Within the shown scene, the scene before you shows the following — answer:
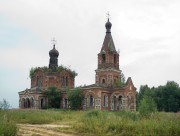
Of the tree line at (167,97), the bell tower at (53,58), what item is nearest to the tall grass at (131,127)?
the bell tower at (53,58)

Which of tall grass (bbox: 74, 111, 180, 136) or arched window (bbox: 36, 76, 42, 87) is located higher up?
arched window (bbox: 36, 76, 42, 87)

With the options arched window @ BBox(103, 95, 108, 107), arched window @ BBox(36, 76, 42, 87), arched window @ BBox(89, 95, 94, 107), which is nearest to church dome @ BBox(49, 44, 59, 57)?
arched window @ BBox(36, 76, 42, 87)

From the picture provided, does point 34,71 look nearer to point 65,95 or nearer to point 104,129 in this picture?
point 65,95

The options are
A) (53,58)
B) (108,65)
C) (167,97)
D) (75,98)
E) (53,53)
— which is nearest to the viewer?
(75,98)

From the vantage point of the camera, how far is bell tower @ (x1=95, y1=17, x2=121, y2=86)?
51.8m

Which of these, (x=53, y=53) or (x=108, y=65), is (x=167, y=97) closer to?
(x=108, y=65)

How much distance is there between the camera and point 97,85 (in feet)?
159

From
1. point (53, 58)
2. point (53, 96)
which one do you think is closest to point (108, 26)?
point (53, 58)

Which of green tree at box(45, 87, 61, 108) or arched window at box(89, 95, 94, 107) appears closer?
arched window at box(89, 95, 94, 107)

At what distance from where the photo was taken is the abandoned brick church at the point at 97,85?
49.0m

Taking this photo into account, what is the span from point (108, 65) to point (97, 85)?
496 cm

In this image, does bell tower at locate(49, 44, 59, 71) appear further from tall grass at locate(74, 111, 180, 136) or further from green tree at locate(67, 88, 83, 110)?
tall grass at locate(74, 111, 180, 136)

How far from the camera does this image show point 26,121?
23.8 metres

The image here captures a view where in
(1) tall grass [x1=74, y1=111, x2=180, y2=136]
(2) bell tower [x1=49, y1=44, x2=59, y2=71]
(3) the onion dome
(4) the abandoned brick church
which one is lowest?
(1) tall grass [x1=74, y1=111, x2=180, y2=136]
